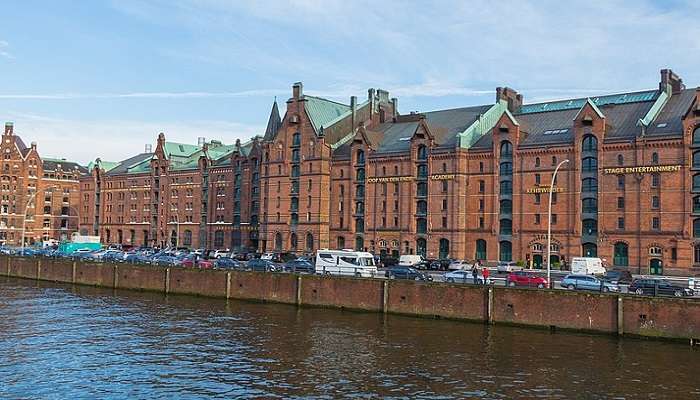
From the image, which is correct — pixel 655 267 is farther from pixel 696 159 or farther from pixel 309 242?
pixel 309 242

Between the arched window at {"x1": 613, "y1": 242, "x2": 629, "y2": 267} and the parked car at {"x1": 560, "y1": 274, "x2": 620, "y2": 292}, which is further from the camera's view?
the arched window at {"x1": 613, "y1": 242, "x2": 629, "y2": 267}

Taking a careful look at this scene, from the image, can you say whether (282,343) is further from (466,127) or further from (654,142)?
(466,127)

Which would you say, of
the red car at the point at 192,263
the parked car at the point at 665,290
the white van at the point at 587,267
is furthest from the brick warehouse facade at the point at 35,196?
the parked car at the point at 665,290

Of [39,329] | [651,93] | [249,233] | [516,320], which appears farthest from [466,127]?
[39,329]

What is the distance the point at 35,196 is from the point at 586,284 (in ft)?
480

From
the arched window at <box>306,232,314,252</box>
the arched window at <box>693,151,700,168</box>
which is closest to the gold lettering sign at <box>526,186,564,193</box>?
the arched window at <box>693,151,700,168</box>

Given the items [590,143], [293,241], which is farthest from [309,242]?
[590,143]

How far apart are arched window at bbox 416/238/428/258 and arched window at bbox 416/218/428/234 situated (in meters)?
1.21

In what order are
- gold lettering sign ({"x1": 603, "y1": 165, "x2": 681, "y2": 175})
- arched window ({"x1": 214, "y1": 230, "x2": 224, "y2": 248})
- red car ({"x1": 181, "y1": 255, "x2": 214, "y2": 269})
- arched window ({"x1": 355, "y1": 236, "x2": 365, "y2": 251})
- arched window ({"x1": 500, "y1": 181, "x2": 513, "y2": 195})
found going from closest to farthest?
red car ({"x1": 181, "y1": 255, "x2": 214, "y2": 269}) < gold lettering sign ({"x1": 603, "y1": 165, "x2": 681, "y2": 175}) < arched window ({"x1": 500, "y1": 181, "x2": 513, "y2": 195}) < arched window ({"x1": 355, "y1": 236, "x2": 365, "y2": 251}) < arched window ({"x1": 214, "y1": 230, "x2": 224, "y2": 248})

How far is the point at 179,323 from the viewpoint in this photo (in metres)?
51.5

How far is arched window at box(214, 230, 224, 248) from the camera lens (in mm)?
126812

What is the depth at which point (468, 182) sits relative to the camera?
306ft

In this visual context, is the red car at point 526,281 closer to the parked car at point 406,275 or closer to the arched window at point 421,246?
the parked car at point 406,275

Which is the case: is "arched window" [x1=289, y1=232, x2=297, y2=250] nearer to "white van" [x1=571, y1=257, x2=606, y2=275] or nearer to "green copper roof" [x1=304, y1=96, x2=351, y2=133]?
"green copper roof" [x1=304, y1=96, x2=351, y2=133]
